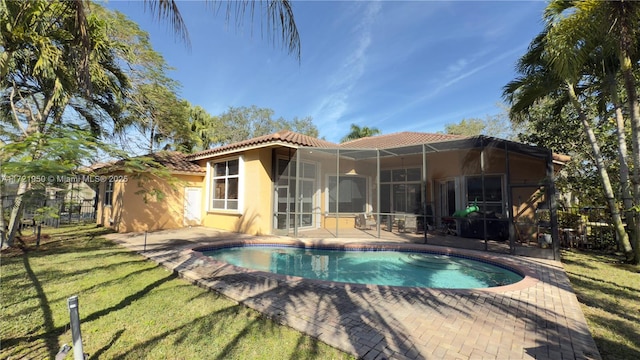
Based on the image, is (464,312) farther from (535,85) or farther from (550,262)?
(535,85)

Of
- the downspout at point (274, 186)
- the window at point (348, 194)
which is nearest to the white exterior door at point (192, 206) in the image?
the downspout at point (274, 186)

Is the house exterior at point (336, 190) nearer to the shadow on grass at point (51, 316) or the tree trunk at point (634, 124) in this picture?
the tree trunk at point (634, 124)

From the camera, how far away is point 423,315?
3.83m

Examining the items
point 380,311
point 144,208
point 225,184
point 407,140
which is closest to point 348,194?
point 407,140

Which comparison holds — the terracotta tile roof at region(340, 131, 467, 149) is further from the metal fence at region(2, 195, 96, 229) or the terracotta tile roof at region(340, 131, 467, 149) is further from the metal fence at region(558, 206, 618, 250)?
the metal fence at region(2, 195, 96, 229)

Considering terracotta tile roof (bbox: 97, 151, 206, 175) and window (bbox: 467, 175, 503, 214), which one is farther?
terracotta tile roof (bbox: 97, 151, 206, 175)

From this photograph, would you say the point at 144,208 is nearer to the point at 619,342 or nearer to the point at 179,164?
the point at 179,164

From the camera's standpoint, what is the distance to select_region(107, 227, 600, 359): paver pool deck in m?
2.97

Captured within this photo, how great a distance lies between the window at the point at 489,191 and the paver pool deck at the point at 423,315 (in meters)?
5.71

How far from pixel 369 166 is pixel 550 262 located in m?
7.62

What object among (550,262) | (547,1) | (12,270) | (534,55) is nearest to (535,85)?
(534,55)

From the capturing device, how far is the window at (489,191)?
37.2ft

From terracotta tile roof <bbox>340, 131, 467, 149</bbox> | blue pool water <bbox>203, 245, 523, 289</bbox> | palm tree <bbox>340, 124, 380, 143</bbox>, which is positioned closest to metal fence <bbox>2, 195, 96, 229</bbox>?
blue pool water <bbox>203, 245, 523, 289</bbox>

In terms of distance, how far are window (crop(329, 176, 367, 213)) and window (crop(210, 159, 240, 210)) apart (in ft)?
14.4
